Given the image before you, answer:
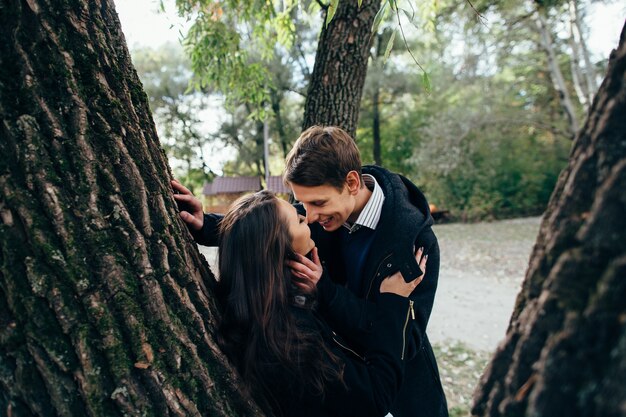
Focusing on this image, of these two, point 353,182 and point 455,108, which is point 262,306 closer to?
point 353,182

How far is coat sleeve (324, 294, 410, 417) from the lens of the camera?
1.63 m

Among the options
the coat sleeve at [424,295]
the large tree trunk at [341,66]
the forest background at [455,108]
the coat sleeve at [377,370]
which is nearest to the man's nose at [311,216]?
the coat sleeve at [424,295]

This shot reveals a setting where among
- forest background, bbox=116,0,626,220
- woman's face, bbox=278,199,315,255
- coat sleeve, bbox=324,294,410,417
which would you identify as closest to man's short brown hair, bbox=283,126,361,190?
woman's face, bbox=278,199,315,255

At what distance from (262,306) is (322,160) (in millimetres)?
1042

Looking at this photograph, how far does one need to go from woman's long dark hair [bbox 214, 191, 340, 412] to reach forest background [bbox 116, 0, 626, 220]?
38.6 ft

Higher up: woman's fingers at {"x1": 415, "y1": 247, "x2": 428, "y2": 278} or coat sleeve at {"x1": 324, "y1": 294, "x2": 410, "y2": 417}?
woman's fingers at {"x1": 415, "y1": 247, "x2": 428, "y2": 278}

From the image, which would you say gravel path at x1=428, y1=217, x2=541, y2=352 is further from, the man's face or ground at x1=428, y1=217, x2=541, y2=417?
the man's face

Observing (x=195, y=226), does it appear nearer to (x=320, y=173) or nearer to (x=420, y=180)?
(x=320, y=173)

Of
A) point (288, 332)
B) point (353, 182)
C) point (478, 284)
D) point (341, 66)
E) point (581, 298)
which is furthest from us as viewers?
point (478, 284)

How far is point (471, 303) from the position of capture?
775cm

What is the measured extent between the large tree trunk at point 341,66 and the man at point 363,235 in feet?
3.16

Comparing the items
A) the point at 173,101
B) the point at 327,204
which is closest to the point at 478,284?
the point at 327,204

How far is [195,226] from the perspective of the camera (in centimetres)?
217

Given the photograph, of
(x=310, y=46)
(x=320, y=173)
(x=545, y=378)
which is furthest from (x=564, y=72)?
(x=545, y=378)
